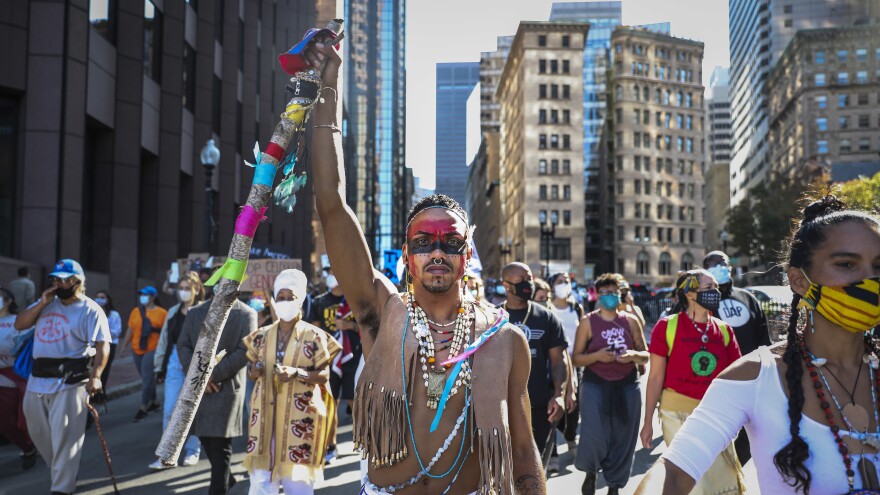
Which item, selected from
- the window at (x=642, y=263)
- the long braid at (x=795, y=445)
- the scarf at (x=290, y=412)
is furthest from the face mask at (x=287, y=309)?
the window at (x=642, y=263)

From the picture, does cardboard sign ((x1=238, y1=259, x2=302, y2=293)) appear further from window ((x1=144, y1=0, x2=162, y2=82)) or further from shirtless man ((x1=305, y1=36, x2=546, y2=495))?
window ((x1=144, y1=0, x2=162, y2=82))

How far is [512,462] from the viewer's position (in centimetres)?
304

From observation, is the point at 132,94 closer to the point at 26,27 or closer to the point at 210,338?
the point at 26,27

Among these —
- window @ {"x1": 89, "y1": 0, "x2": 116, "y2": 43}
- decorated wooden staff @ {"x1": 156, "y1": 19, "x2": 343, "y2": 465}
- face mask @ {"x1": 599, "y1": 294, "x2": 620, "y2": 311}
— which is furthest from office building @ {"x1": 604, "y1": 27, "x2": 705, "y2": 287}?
decorated wooden staff @ {"x1": 156, "y1": 19, "x2": 343, "y2": 465}

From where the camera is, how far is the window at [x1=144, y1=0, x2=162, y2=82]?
76.3ft

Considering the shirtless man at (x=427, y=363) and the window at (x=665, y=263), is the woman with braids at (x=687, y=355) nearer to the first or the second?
the shirtless man at (x=427, y=363)

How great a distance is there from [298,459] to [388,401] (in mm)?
3484

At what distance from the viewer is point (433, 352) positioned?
306 centimetres

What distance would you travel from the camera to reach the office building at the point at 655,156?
9962 cm

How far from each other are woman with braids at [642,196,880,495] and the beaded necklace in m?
0.90

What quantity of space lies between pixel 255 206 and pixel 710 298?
4.52 metres

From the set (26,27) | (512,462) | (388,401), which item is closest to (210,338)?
(388,401)

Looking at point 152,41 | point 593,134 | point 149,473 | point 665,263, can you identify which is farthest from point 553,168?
point 149,473

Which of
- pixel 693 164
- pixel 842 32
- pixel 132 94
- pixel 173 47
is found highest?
pixel 842 32
